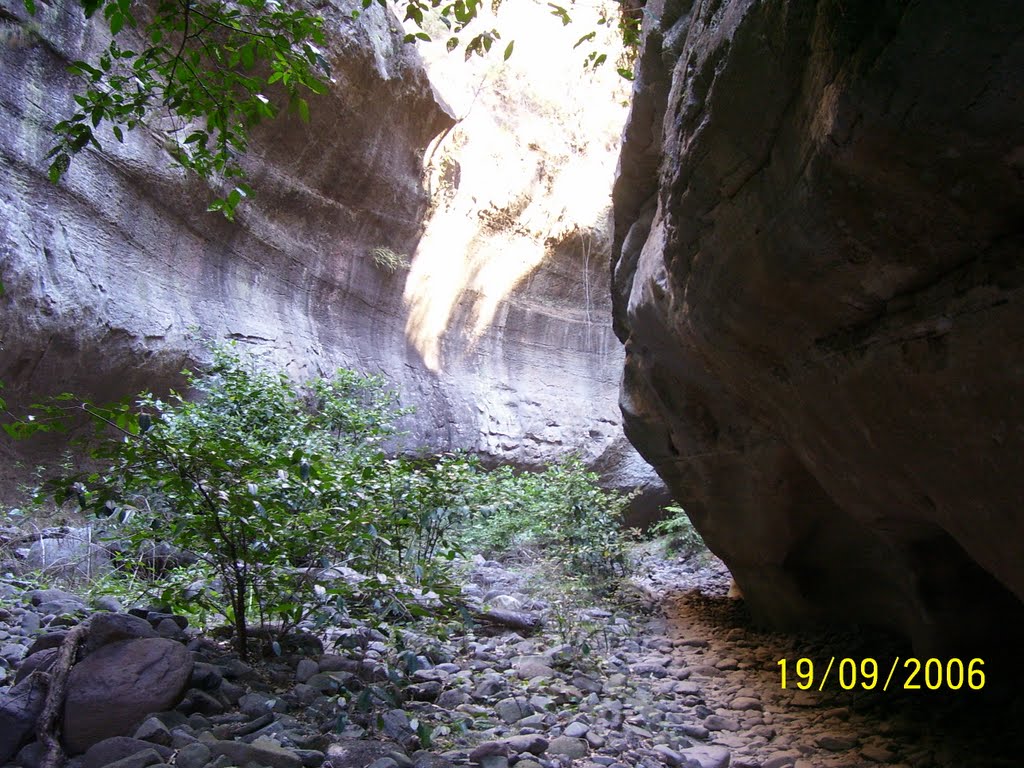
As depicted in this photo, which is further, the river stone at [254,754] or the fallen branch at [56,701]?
the fallen branch at [56,701]

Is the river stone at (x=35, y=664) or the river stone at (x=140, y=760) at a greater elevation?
the river stone at (x=35, y=664)

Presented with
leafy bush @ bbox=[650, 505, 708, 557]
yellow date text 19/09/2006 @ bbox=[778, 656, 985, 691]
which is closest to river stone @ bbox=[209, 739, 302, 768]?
yellow date text 19/09/2006 @ bbox=[778, 656, 985, 691]

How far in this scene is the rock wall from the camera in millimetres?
7004

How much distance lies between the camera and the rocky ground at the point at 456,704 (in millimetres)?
2619

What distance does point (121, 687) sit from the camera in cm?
272

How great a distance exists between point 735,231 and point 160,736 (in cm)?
305

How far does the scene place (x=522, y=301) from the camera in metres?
14.3

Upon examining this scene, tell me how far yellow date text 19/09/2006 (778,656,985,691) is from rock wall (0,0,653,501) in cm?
747

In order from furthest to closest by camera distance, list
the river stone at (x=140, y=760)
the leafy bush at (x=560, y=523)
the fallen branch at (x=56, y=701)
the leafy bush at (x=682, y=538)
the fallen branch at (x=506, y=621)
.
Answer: the leafy bush at (x=682, y=538) < the leafy bush at (x=560, y=523) < the fallen branch at (x=506, y=621) < the fallen branch at (x=56, y=701) < the river stone at (x=140, y=760)

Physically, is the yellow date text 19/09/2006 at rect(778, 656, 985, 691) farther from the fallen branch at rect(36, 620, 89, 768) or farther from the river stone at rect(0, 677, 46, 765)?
the river stone at rect(0, 677, 46, 765)

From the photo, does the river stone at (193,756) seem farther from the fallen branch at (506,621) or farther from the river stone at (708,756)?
the fallen branch at (506,621)

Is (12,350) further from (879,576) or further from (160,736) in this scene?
(879,576)

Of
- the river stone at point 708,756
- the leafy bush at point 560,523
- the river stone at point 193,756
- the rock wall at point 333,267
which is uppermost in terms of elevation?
the rock wall at point 333,267

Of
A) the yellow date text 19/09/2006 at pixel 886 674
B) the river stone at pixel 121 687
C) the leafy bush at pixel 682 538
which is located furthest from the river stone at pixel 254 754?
the leafy bush at pixel 682 538
